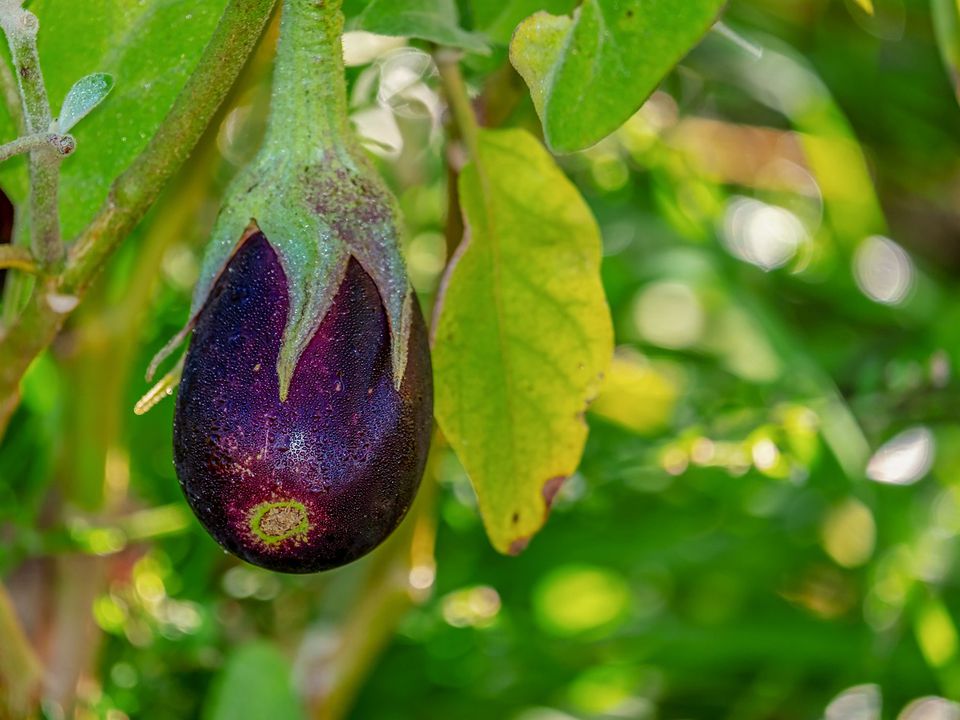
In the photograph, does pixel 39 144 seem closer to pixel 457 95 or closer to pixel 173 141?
pixel 173 141

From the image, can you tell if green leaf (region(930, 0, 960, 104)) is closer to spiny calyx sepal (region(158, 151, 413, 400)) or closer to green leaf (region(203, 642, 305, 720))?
spiny calyx sepal (region(158, 151, 413, 400))

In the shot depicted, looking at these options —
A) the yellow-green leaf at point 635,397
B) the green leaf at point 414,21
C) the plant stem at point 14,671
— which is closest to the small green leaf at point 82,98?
the green leaf at point 414,21

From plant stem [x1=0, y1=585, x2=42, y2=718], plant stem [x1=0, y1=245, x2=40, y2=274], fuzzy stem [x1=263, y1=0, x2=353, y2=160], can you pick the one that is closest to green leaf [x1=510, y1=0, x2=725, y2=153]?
fuzzy stem [x1=263, y1=0, x2=353, y2=160]

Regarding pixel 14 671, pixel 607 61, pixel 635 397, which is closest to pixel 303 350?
pixel 607 61

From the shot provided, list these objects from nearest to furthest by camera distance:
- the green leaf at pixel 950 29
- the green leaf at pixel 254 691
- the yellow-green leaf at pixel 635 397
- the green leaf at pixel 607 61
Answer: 1. the green leaf at pixel 607 61
2. the green leaf at pixel 950 29
3. the green leaf at pixel 254 691
4. the yellow-green leaf at pixel 635 397

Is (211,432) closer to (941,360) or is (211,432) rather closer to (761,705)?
(941,360)

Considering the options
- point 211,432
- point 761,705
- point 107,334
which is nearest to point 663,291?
point 761,705

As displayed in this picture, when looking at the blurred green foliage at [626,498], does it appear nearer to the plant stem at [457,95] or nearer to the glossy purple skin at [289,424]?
the plant stem at [457,95]

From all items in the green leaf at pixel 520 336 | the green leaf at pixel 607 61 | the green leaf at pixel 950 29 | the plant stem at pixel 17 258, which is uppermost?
the green leaf at pixel 607 61
